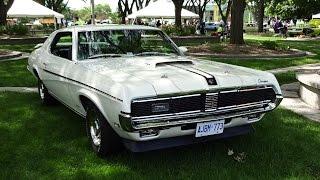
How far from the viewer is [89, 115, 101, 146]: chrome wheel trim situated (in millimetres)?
5018

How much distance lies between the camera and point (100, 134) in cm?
486

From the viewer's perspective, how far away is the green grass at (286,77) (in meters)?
10.0

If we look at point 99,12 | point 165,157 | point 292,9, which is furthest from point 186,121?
point 99,12

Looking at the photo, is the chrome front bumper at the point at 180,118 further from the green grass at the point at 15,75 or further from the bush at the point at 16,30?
the bush at the point at 16,30

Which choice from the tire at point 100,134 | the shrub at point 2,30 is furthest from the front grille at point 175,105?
the shrub at point 2,30

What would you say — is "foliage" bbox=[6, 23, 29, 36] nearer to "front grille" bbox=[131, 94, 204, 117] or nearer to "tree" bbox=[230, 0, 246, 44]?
"tree" bbox=[230, 0, 246, 44]

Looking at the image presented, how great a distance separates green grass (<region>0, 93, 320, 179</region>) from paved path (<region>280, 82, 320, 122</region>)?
0.46 m

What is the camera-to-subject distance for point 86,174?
4.56m

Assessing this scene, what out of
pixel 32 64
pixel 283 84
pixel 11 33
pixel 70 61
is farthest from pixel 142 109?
pixel 11 33

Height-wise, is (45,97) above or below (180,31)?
below

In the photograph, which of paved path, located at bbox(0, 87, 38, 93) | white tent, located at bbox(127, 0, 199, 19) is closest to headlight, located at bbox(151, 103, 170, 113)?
paved path, located at bbox(0, 87, 38, 93)

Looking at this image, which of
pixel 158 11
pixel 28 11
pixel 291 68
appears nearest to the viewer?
pixel 291 68

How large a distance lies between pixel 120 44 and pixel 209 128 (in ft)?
6.69

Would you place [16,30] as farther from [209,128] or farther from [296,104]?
[209,128]
